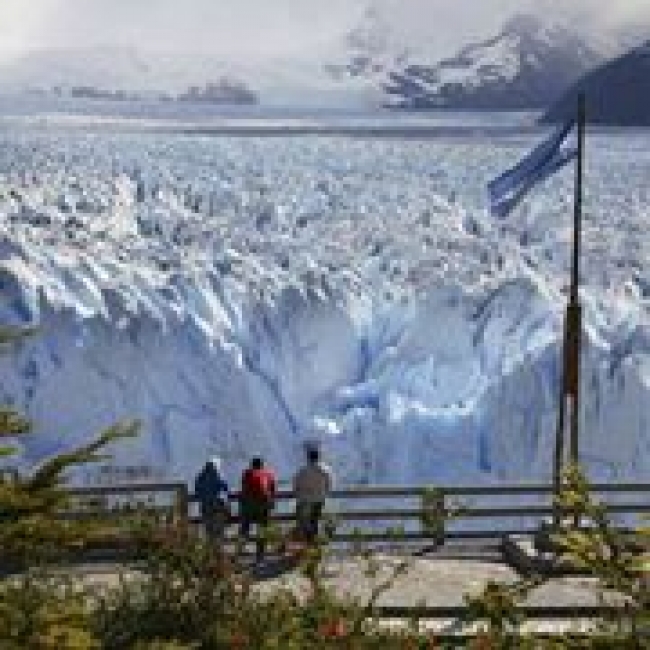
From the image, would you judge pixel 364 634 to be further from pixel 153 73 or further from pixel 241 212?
pixel 153 73

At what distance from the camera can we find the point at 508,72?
297 feet

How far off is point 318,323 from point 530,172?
1067cm

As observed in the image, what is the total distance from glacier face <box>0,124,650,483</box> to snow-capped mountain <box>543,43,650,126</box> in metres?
16.7

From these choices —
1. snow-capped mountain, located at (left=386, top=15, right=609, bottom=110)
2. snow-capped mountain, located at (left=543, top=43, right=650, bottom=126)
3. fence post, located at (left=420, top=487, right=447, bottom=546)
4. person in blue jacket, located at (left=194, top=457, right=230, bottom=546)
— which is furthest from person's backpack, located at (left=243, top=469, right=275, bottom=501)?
snow-capped mountain, located at (left=386, top=15, right=609, bottom=110)

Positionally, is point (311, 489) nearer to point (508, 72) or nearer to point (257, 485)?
point (257, 485)

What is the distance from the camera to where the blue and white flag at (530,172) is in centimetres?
1833

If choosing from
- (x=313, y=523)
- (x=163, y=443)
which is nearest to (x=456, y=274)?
(x=163, y=443)

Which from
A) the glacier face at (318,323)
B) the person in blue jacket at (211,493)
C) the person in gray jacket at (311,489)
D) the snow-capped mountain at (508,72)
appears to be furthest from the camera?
the snow-capped mountain at (508,72)

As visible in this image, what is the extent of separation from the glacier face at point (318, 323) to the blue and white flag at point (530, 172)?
24.6 feet

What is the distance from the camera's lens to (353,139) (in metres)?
48.7

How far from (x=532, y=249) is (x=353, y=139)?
16748 mm

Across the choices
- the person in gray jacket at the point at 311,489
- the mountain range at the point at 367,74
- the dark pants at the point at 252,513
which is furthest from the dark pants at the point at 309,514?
the mountain range at the point at 367,74

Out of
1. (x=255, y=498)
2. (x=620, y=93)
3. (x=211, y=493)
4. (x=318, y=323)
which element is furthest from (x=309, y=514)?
(x=620, y=93)

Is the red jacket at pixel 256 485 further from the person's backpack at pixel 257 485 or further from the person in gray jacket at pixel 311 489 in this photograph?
the person in gray jacket at pixel 311 489
